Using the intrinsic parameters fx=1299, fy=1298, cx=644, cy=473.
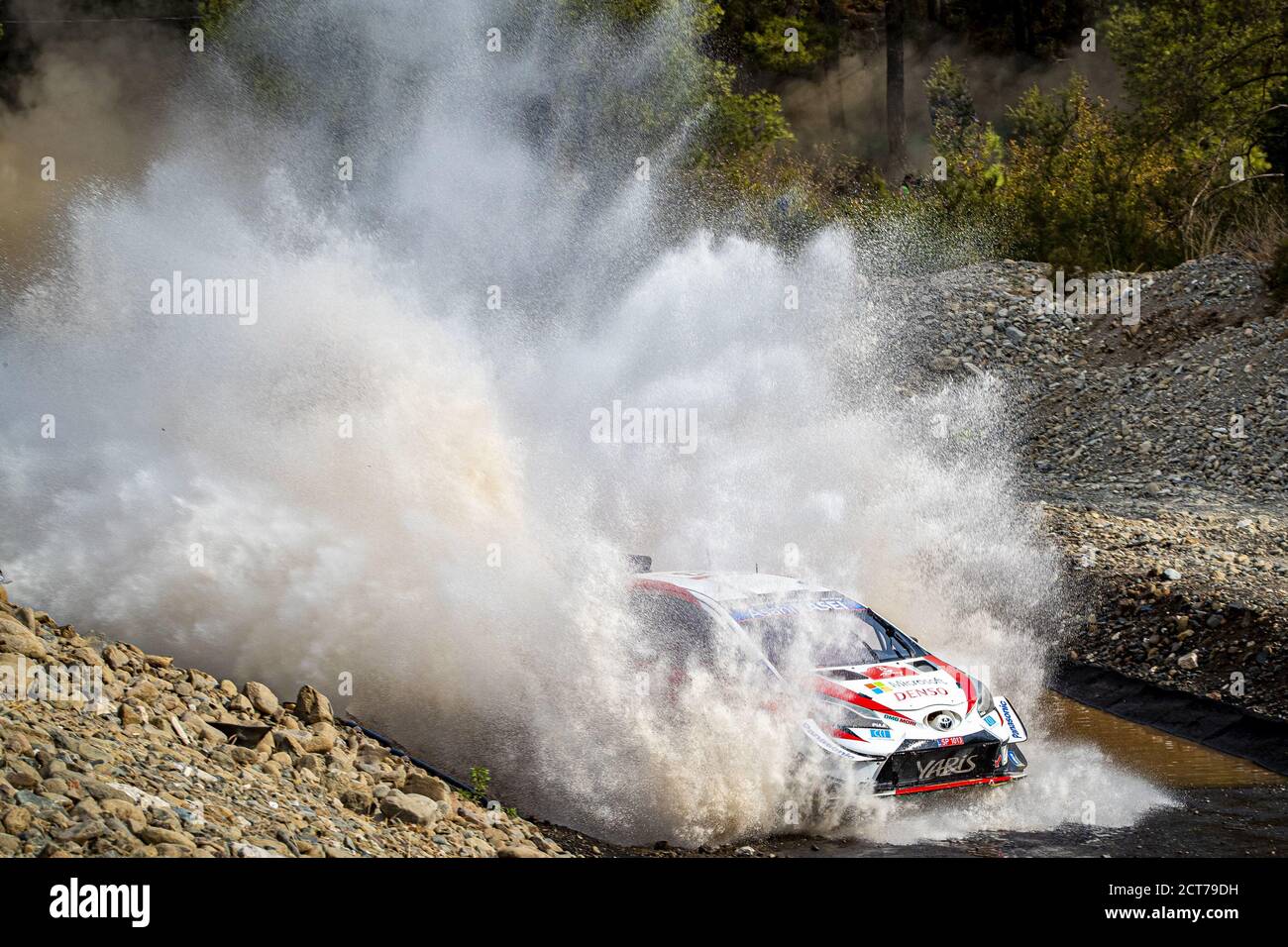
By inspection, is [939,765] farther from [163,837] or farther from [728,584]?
[163,837]

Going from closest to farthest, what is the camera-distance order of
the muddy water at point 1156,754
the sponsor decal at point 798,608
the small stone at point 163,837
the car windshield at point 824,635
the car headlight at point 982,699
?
the small stone at point 163,837 → the car headlight at point 982,699 → the car windshield at point 824,635 → the sponsor decal at point 798,608 → the muddy water at point 1156,754

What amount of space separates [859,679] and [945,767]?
Result: 2.51 ft

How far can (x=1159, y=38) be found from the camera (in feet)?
92.0

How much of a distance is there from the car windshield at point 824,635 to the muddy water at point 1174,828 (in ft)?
4.25

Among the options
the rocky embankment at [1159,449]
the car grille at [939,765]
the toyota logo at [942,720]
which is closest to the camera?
the car grille at [939,765]

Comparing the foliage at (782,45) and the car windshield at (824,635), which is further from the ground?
the foliage at (782,45)

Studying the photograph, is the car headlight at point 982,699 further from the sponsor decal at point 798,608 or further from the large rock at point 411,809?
the large rock at point 411,809

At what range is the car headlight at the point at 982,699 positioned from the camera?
853 centimetres

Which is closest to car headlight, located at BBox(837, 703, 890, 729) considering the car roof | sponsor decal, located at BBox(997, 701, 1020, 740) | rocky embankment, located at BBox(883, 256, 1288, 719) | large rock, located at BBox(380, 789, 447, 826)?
sponsor decal, located at BBox(997, 701, 1020, 740)

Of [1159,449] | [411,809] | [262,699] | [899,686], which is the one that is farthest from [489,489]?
[1159,449]

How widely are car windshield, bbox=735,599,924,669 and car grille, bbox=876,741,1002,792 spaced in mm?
878

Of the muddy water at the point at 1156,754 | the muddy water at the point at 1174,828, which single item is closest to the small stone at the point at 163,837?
the muddy water at the point at 1174,828
